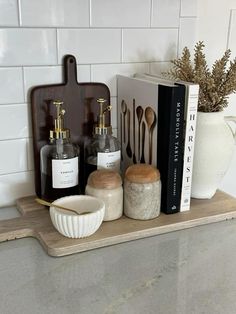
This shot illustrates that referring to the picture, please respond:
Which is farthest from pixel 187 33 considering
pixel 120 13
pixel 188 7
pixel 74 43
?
pixel 74 43

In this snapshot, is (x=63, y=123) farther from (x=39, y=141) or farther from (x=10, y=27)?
(x=10, y=27)

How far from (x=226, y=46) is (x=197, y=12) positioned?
0.47ft

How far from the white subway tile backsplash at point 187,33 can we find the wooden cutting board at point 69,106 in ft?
0.80

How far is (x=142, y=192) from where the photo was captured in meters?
0.86

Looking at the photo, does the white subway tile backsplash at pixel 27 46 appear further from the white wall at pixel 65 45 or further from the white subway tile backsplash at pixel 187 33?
the white subway tile backsplash at pixel 187 33

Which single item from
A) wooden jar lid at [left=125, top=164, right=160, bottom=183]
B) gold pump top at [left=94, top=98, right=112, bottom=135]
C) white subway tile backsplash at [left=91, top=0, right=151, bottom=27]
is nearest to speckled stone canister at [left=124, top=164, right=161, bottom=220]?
wooden jar lid at [left=125, top=164, right=160, bottom=183]

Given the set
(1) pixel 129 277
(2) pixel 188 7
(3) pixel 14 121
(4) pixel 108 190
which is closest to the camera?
(1) pixel 129 277

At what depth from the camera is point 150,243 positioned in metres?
0.83

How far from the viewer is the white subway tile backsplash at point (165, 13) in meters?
1.03

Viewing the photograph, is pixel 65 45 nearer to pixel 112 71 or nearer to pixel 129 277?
pixel 112 71

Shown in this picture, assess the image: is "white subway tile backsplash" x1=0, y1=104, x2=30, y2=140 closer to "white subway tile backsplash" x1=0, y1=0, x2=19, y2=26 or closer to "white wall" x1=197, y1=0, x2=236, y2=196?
"white subway tile backsplash" x1=0, y1=0, x2=19, y2=26

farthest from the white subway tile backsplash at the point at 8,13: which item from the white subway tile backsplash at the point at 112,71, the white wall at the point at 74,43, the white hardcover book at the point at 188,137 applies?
the white hardcover book at the point at 188,137

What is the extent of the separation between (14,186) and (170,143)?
388 millimetres

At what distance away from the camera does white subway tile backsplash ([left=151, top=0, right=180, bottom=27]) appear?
1027 mm
